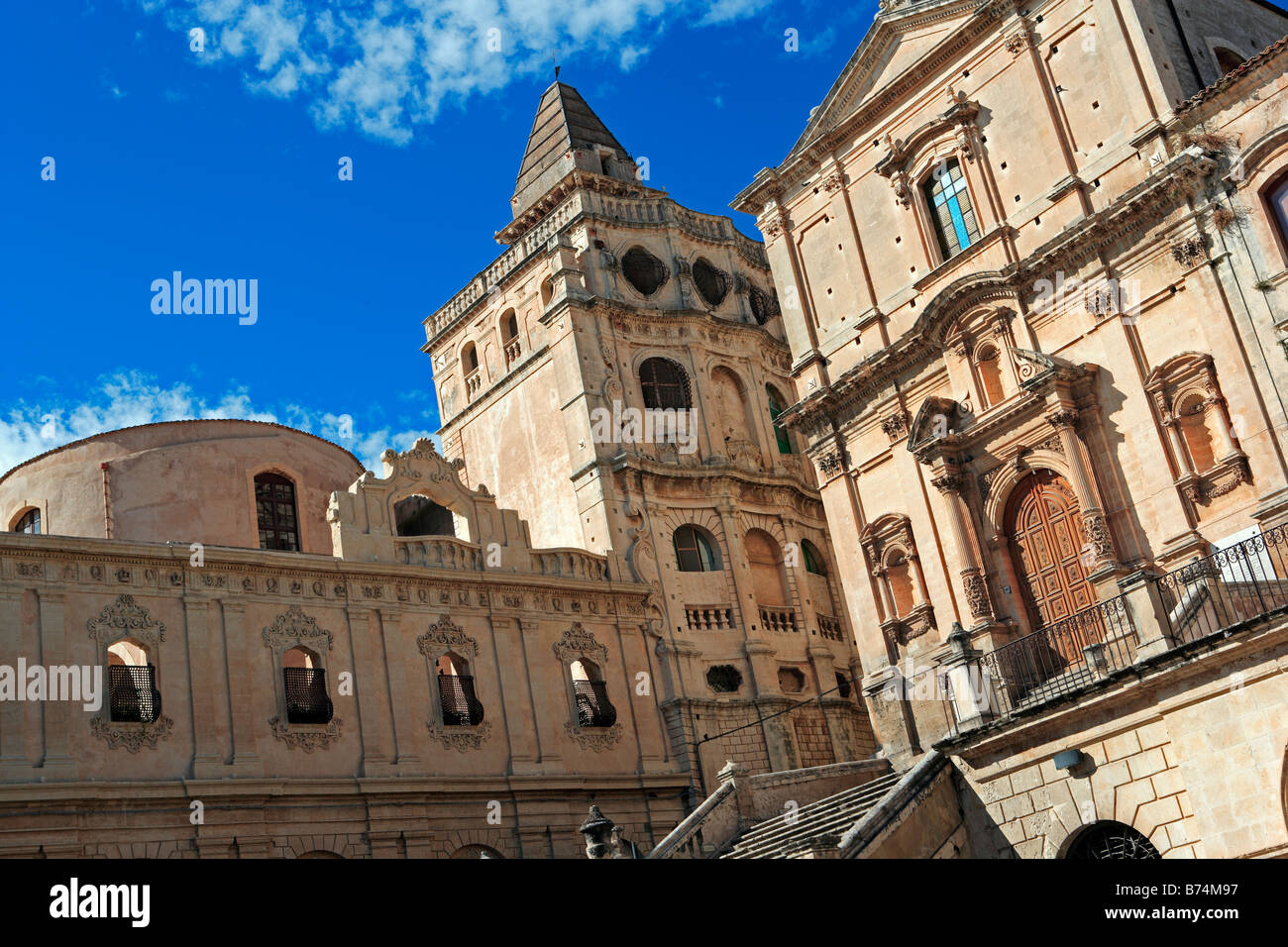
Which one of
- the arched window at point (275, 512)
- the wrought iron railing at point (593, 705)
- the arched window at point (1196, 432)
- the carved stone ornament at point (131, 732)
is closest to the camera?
the arched window at point (1196, 432)

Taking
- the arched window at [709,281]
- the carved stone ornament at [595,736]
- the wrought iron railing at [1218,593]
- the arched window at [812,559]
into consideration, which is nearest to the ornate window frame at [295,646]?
the carved stone ornament at [595,736]

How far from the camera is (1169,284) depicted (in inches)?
893

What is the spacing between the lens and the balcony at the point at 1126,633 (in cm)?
1823

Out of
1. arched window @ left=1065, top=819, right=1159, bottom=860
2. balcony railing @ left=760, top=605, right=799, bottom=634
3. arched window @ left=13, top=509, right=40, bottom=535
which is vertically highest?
arched window @ left=13, top=509, right=40, bottom=535

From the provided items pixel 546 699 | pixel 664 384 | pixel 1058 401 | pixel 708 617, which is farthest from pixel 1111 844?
pixel 664 384

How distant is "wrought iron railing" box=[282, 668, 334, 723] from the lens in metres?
28.2

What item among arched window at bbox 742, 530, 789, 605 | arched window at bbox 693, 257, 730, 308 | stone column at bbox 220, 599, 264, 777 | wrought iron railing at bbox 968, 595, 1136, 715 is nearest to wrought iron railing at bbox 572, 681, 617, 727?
arched window at bbox 742, 530, 789, 605

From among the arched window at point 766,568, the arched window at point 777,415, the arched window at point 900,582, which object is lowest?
the arched window at point 900,582

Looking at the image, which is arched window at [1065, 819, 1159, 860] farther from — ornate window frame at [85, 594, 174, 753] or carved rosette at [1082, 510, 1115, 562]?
ornate window frame at [85, 594, 174, 753]

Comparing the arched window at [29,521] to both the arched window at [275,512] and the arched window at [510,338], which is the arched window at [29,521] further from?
the arched window at [510,338]

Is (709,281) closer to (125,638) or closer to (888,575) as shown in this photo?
(888,575)

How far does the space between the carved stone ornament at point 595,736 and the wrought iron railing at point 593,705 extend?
14cm
